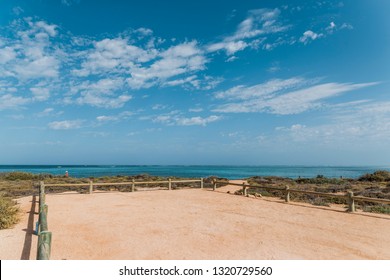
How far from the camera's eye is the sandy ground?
6395 millimetres

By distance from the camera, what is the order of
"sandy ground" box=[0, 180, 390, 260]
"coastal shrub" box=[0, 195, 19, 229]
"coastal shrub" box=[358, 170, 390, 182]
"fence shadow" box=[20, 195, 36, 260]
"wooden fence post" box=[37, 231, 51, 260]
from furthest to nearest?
"coastal shrub" box=[358, 170, 390, 182]
"coastal shrub" box=[0, 195, 19, 229]
"sandy ground" box=[0, 180, 390, 260]
"fence shadow" box=[20, 195, 36, 260]
"wooden fence post" box=[37, 231, 51, 260]

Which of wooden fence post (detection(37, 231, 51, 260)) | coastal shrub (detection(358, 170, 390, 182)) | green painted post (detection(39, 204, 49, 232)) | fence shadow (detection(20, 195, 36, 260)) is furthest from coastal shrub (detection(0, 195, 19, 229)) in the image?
coastal shrub (detection(358, 170, 390, 182))

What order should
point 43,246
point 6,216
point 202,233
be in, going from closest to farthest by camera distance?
point 43,246, point 202,233, point 6,216

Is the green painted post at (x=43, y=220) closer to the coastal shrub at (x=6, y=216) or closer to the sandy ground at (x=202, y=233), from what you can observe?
the sandy ground at (x=202, y=233)

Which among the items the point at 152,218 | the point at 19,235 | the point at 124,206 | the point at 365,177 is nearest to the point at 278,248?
the point at 152,218

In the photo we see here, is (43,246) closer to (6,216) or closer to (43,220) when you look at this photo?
(43,220)

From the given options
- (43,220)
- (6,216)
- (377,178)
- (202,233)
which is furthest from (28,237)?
(377,178)

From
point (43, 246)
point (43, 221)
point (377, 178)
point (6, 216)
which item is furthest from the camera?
point (377, 178)

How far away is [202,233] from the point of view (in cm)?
805

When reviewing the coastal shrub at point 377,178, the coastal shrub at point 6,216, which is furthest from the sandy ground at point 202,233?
the coastal shrub at point 377,178

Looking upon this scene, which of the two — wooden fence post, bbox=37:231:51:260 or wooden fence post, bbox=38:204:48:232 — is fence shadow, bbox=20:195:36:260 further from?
wooden fence post, bbox=37:231:51:260

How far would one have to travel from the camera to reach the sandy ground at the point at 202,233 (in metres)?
6.39

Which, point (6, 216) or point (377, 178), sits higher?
point (6, 216)
